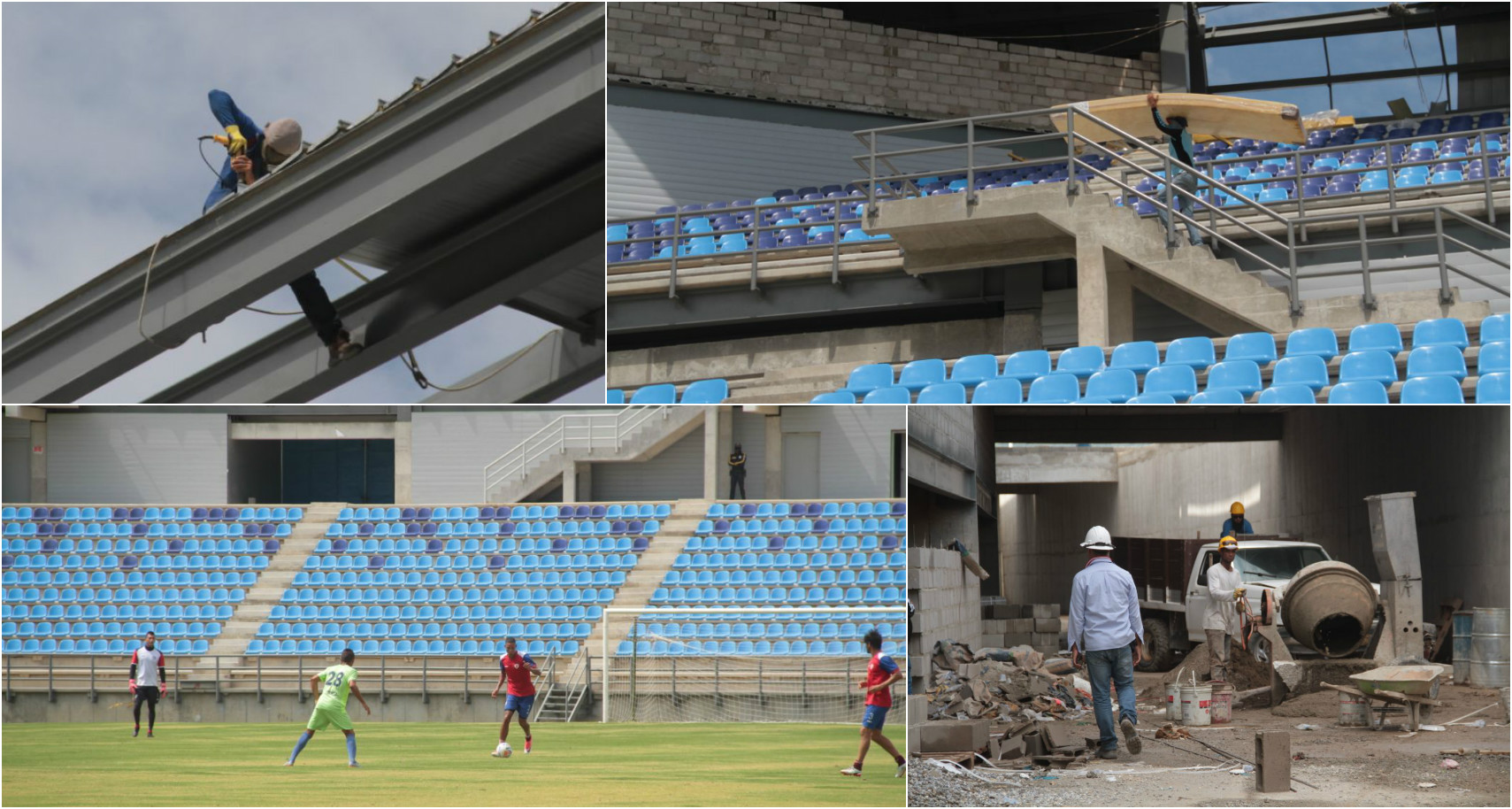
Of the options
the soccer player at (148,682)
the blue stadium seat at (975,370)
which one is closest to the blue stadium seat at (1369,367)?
the blue stadium seat at (975,370)

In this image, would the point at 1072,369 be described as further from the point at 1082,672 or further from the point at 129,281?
the point at 129,281

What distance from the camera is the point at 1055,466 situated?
16.9m

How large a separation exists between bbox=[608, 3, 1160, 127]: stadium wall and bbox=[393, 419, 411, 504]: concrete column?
49.3 ft

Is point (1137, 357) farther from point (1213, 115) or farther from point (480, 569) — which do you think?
point (480, 569)

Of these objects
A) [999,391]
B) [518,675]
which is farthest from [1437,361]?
[518,675]

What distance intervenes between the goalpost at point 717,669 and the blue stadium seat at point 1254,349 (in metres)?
3.92

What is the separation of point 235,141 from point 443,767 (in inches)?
233

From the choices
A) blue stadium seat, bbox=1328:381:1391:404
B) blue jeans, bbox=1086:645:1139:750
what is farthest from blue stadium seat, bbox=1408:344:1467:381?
blue jeans, bbox=1086:645:1139:750

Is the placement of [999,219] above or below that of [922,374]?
above

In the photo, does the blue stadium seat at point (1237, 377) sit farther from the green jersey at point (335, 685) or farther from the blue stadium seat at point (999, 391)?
the green jersey at point (335, 685)

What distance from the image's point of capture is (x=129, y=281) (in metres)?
12.8

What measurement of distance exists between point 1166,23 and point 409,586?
68.1ft

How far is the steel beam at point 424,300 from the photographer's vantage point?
14.4 meters

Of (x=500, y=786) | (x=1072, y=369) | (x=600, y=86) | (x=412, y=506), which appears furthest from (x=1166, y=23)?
(x=500, y=786)
